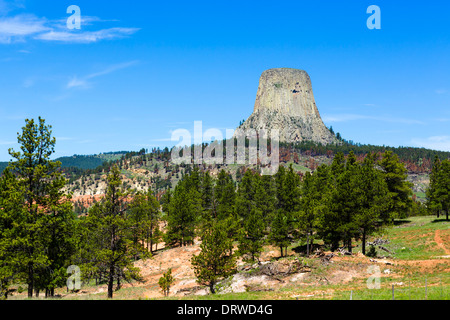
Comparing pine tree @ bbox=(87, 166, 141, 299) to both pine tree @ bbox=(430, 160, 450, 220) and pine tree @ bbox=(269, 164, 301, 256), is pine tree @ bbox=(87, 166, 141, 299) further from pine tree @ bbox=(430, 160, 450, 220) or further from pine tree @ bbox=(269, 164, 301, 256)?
pine tree @ bbox=(430, 160, 450, 220)

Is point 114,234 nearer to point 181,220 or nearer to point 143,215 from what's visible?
point 143,215

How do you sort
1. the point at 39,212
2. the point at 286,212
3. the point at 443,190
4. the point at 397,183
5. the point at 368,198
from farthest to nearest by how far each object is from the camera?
the point at 286,212, the point at 443,190, the point at 397,183, the point at 368,198, the point at 39,212

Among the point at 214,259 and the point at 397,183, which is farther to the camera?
the point at 397,183

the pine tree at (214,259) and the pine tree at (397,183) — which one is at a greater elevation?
the pine tree at (397,183)

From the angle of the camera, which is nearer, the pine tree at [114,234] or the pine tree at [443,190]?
the pine tree at [114,234]

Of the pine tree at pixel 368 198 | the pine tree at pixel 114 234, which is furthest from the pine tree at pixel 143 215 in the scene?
the pine tree at pixel 368 198

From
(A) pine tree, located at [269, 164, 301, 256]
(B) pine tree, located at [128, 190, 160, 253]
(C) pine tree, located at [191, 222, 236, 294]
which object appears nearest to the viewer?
(B) pine tree, located at [128, 190, 160, 253]

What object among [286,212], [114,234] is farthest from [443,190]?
[114,234]

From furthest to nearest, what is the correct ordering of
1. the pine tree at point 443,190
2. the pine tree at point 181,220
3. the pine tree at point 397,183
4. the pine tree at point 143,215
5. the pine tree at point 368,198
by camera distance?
the pine tree at point 181,220, the pine tree at point 443,190, the pine tree at point 397,183, the pine tree at point 368,198, the pine tree at point 143,215

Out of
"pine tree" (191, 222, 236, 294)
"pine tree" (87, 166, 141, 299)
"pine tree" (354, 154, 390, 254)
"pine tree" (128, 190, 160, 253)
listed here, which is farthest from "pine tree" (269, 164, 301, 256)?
"pine tree" (87, 166, 141, 299)

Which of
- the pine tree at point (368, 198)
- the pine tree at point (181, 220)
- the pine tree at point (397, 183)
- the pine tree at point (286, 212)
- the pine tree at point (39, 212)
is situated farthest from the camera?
the pine tree at point (181, 220)

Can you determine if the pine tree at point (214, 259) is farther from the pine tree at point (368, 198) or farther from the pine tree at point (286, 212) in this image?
the pine tree at point (368, 198)
